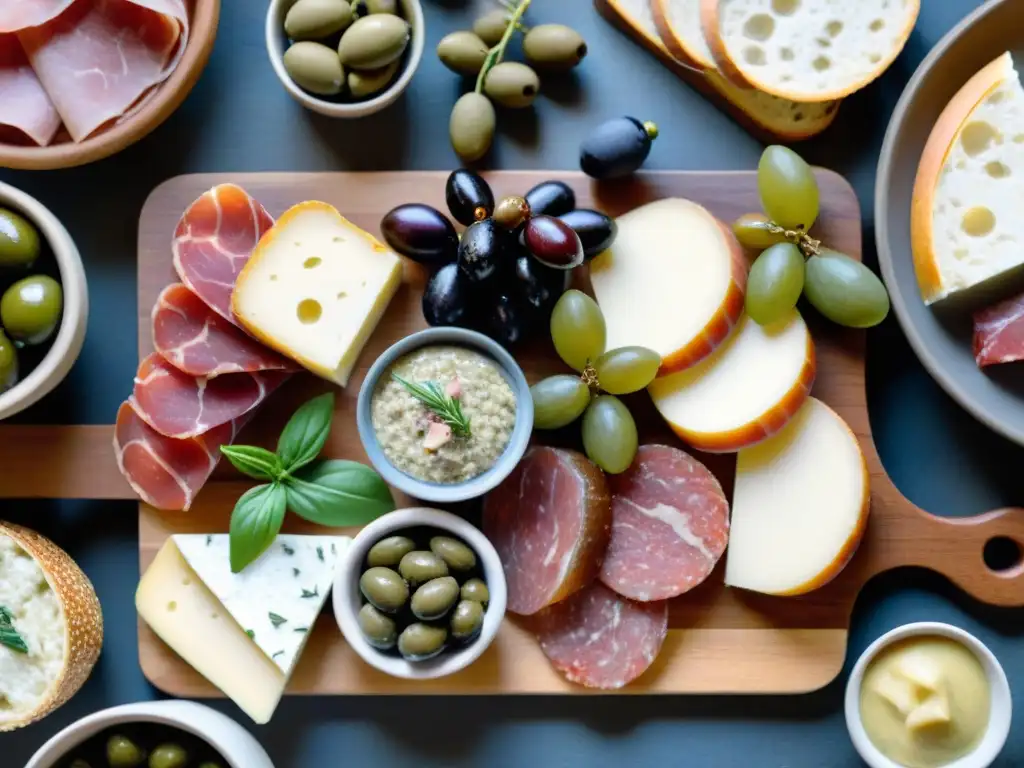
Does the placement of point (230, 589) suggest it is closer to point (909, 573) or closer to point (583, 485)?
point (583, 485)

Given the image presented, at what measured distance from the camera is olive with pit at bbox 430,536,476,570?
1.32m

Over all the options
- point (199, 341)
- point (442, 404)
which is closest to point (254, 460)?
point (199, 341)

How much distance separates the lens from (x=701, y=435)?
1.38 metres

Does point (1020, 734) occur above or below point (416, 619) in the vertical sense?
below

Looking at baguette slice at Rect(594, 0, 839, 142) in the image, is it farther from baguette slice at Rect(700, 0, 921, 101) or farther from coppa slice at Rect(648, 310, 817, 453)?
coppa slice at Rect(648, 310, 817, 453)

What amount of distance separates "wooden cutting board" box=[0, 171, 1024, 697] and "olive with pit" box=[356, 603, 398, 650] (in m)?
0.14

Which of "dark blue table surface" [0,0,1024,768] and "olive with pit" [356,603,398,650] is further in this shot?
"dark blue table surface" [0,0,1024,768]

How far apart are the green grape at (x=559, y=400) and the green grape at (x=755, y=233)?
330 millimetres

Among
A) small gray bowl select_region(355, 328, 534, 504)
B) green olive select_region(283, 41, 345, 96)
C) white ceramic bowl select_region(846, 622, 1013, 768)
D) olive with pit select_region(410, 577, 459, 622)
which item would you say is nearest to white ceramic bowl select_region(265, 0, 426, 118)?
green olive select_region(283, 41, 345, 96)

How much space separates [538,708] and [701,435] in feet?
1.65

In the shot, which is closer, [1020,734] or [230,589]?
[230,589]

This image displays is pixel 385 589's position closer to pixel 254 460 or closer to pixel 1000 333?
pixel 254 460

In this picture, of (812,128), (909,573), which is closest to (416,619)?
(909,573)

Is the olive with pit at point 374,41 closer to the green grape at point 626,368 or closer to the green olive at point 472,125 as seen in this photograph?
the green olive at point 472,125
